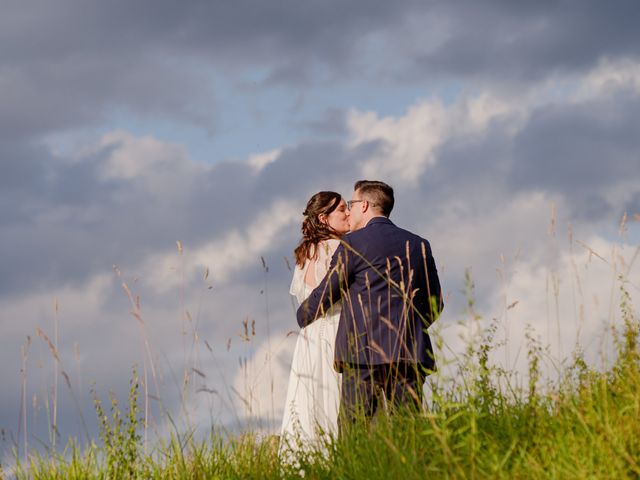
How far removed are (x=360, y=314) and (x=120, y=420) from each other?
1.97m

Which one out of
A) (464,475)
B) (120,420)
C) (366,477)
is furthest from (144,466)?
(464,475)

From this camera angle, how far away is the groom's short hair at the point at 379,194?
704cm

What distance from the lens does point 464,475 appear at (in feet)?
13.4

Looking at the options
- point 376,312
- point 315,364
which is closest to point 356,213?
point 376,312

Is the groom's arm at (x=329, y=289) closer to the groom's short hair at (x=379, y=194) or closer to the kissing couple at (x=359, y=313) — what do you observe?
the kissing couple at (x=359, y=313)

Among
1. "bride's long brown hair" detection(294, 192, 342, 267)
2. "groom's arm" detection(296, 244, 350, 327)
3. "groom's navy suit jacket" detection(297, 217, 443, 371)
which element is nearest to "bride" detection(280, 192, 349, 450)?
"bride's long brown hair" detection(294, 192, 342, 267)

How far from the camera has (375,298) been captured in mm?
6477

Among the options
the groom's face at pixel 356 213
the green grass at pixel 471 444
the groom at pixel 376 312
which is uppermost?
the groom's face at pixel 356 213

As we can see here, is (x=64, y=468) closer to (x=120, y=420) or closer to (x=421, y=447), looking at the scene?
(x=120, y=420)

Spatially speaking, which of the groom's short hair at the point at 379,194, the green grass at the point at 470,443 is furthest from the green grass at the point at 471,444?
the groom's short hair at the point at 379,194

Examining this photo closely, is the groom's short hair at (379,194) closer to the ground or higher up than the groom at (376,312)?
higher up

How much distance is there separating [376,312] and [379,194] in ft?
3.79

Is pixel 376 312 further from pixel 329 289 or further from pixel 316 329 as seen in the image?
pixel 316 329

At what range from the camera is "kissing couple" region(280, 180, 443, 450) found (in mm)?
6230
